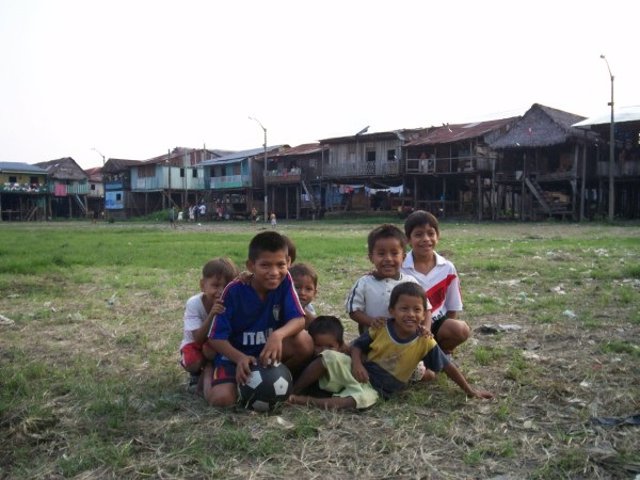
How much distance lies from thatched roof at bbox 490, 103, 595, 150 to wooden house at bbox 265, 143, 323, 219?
15102 millimetres

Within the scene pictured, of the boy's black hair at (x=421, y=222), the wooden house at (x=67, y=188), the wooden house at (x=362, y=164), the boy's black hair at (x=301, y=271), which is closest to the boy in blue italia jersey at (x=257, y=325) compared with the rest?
the boy's black hair at (x=301, y=271)

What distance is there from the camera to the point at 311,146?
4491 cm

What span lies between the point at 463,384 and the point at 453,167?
3311 centimetres

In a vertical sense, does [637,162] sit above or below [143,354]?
above

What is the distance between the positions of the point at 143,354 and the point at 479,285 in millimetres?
4980

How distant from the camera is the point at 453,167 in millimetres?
35219

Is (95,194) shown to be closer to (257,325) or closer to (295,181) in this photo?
(295,181)

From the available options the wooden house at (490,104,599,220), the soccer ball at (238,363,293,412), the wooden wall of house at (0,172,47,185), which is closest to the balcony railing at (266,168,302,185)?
the wooden house at (490,104,599,220)

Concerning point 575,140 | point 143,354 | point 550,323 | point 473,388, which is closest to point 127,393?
point 143,354

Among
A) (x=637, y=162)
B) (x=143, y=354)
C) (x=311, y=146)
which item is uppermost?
(x=311, y=146)

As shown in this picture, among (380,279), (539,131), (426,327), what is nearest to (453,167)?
(539,131)

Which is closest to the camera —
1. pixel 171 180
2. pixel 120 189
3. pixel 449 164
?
pixel 449 164

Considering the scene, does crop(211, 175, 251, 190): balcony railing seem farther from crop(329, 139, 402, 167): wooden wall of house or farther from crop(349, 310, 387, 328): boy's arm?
crop(349, 310, 387, 328): boy's arm

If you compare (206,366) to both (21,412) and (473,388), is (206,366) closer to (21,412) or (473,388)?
(21,412)
